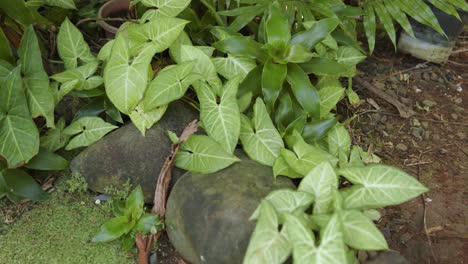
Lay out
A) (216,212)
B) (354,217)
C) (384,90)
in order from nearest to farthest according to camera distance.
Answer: (354,217)
(216,212)
(384,90)

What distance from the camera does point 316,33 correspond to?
200 centimetres

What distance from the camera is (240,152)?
1962mm

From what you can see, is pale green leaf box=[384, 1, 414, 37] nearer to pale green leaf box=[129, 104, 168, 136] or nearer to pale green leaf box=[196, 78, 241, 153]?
pale green leaf box=[196, 78, 241, 153]

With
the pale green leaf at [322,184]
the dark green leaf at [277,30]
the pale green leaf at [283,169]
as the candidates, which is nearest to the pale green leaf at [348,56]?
the dark green leaf at [277,30]

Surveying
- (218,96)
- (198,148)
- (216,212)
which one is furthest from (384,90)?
(216,212)

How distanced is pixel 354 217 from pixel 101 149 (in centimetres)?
110

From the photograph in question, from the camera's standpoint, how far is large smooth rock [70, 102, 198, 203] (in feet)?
6.48

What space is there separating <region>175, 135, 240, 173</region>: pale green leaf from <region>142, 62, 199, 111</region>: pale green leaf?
0.19 metres

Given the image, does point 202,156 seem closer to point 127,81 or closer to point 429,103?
point 127,81

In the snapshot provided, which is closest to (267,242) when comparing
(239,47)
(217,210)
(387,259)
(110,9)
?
(217,210)

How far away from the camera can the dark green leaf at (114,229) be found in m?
1.76

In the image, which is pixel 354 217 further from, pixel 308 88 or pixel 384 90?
pixel 384 90

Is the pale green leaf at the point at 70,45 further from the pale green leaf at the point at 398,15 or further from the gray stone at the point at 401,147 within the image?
the gray stone at the point at 401,147

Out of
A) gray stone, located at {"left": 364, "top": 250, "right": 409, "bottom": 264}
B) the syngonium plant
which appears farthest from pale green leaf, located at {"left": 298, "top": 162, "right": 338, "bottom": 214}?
gray stone, located at {"left": 364, "top": 250, "right": 409, "bottom": 264}
